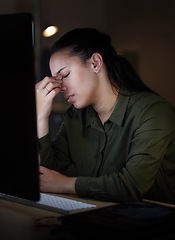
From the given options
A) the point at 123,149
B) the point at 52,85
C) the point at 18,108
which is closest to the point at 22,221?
the point at 18,108

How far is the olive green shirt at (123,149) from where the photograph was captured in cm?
127

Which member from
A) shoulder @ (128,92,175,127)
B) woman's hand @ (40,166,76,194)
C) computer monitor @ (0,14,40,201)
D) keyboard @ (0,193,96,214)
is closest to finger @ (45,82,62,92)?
shoulder @ (128,92,175,127)

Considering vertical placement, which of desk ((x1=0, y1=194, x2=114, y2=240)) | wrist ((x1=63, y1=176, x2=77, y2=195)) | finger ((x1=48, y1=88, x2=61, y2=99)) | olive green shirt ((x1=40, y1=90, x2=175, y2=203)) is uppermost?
finger ((x1=48, y1=88, x2=61, y2=99))

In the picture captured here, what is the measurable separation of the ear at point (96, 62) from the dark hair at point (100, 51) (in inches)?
0.8

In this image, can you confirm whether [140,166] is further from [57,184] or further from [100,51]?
[100,51]

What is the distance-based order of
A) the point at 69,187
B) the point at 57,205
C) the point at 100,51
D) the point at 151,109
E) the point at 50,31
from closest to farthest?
the point at 57,205 → the point at 69,187 → the point at 151,109 → the point at 100,51 → the point at 50,31

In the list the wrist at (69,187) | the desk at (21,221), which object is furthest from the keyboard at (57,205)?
the wrist at (69,187)

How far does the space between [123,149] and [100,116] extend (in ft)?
0.83

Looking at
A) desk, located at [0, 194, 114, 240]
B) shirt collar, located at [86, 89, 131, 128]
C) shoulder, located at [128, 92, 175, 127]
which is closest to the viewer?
desk, located at [0, 194, 114, 240]

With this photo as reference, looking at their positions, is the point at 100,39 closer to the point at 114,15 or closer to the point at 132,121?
the point at 132,121

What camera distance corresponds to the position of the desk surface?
82 centimetres

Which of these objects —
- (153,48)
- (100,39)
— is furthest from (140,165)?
(153,48)

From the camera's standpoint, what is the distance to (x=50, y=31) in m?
3.17

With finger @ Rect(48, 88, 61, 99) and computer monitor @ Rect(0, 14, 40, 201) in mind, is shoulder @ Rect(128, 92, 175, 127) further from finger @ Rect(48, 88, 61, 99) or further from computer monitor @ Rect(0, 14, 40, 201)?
computer monitor @ Rect(0, 14, 40, 201)
